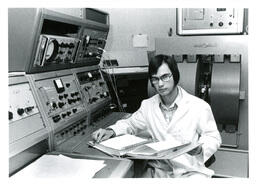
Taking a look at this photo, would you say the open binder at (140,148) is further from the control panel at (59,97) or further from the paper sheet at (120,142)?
the control panel at (59,97)

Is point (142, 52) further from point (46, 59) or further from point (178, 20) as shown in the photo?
point (46, 59)

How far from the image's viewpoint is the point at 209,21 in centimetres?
229

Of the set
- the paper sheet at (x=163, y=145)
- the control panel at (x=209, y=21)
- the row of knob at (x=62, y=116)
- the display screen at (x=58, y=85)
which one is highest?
the control panel at (x=209, y=21)

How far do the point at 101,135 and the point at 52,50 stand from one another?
0.64 metres

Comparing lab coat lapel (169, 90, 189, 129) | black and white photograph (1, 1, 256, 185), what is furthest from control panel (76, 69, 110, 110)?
lab coat lapel (169, 90, 189, 129)

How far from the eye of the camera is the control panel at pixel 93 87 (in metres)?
2.29

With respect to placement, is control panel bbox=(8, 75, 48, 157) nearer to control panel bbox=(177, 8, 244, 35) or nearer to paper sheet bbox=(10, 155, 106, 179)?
paper sheet bbox=(10, 155, 106, 179)

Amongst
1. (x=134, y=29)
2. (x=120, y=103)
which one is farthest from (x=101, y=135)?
(x=134, y=29)

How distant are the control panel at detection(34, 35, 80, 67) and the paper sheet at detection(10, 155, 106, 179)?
63 cm

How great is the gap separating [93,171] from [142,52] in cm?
217

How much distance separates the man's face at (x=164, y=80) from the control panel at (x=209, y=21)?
69cm

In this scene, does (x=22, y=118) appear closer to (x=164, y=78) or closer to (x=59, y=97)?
(x=59, y=97)

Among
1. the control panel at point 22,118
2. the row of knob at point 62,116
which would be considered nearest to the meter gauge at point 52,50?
the control panel at point 22,118

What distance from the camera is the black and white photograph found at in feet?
4.57
